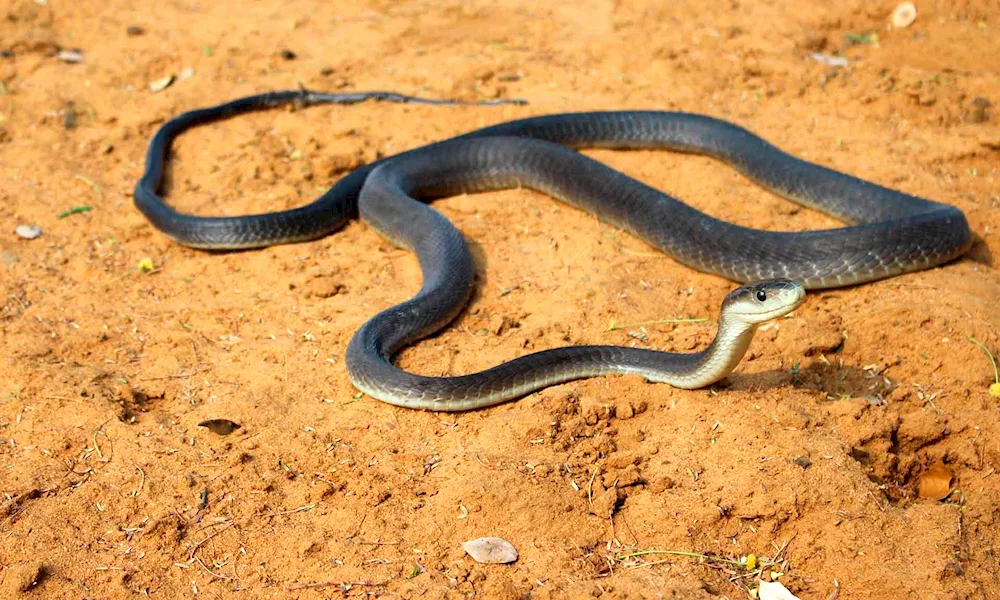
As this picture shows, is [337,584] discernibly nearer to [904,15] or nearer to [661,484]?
[661,484]

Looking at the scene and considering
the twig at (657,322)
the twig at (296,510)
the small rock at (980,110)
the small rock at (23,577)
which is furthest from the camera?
the small rock at (980,110)

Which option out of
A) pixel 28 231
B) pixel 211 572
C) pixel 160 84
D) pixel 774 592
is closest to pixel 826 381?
pixel 774 592

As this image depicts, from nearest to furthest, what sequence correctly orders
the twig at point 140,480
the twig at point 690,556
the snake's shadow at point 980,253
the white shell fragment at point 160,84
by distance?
1. the twig at point 690,556
2. the twig at point 140,480
3. the snake's shadow at point 980,253
4. the white shell fragment at point 160,84

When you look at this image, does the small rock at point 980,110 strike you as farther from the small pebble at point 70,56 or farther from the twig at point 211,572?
the small pebble at point 70,56

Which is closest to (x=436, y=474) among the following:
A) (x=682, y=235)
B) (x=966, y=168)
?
(x=682, y=235)

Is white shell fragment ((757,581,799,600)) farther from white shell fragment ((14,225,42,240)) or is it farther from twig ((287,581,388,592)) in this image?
white shell fragment ((14,225,42,240))

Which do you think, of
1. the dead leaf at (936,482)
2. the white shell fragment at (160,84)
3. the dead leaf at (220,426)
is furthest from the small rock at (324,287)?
the white shell fragment at (160,84)

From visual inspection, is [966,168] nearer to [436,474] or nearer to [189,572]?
[436,474]
